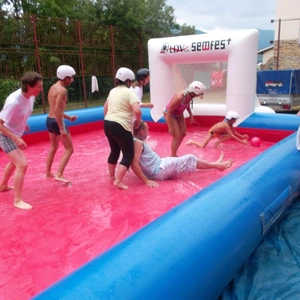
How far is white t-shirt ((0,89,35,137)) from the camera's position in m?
2.82

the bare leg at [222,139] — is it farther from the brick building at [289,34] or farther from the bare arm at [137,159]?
the brick building at [289,34]

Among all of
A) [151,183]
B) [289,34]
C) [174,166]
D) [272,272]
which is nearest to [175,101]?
[174,166]

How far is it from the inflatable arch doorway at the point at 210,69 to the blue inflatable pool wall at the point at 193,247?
9.95 feet

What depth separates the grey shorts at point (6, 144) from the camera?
2.94 meters

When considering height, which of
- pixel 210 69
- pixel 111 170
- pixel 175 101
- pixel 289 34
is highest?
pixel 289 34

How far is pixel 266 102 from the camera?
9.60 meters

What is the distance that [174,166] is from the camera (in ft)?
11.8

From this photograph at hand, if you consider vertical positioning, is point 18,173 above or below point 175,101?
below

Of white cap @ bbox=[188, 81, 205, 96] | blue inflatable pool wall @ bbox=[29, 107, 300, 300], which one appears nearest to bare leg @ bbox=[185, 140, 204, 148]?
white cap @ bbox=[188, 81, 205, 96]

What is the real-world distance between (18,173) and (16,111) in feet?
1.76

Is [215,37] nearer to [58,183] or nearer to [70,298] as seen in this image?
[58,183]

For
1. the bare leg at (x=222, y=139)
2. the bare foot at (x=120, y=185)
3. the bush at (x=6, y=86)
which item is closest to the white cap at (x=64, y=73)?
the bare foot at (x=120, y=185)

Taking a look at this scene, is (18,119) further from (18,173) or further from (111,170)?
(111,170)

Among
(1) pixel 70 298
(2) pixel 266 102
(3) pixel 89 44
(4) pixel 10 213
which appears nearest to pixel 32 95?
(4) pixel 10 213
